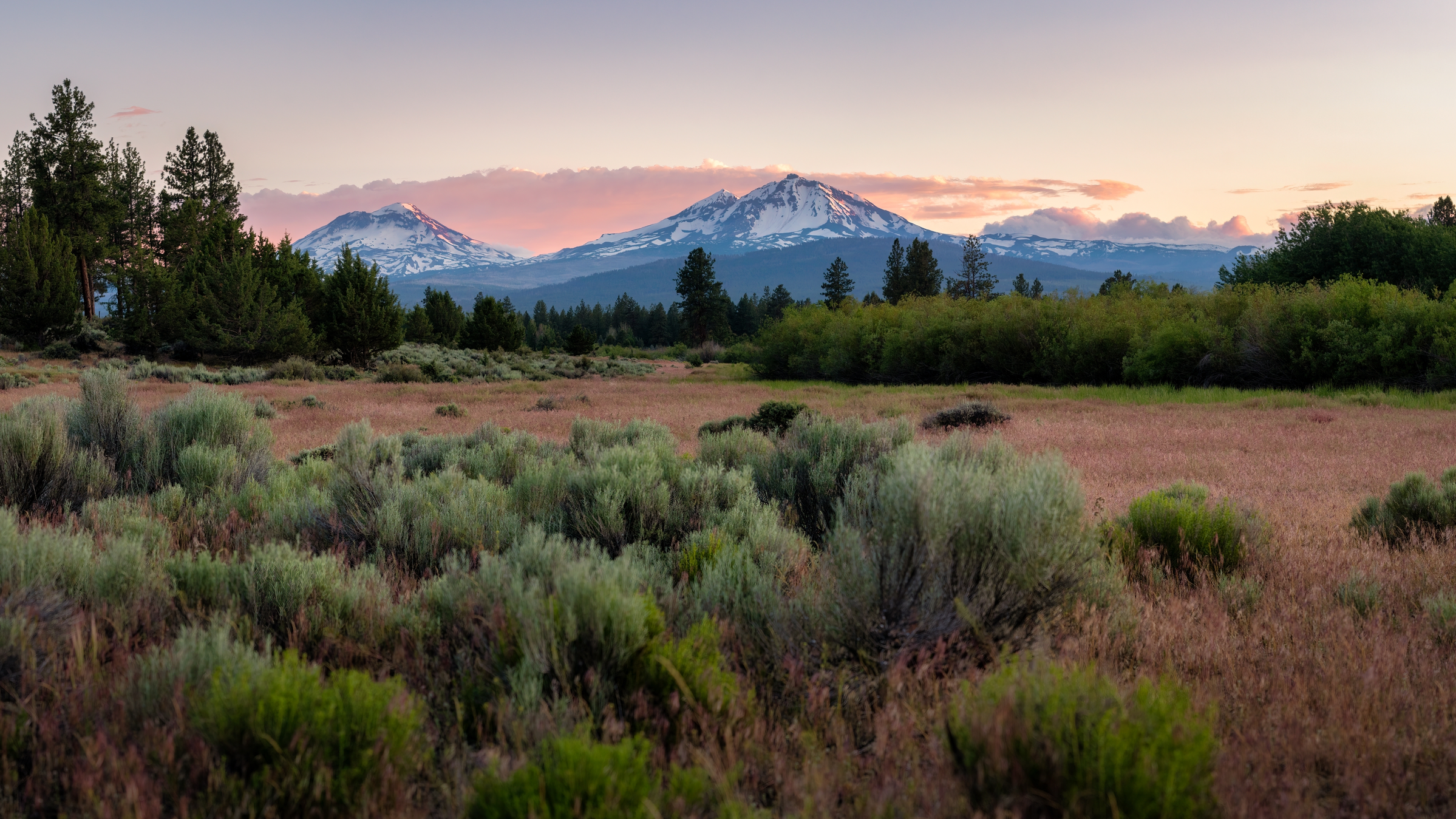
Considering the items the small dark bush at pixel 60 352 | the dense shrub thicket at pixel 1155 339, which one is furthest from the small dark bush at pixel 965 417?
the small dark bush at pixel 60 352

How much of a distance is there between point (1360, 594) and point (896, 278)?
69571 mm

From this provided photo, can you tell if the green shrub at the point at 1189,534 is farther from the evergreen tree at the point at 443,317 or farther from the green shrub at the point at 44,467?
the evergreen tree at the point at 443,317

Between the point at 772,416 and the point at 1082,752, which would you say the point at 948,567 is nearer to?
the point at 1082,752

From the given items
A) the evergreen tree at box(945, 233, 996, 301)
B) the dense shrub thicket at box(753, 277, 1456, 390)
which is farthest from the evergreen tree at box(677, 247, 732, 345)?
the dense shrub thicket at box(753, 277, 1456, 390)

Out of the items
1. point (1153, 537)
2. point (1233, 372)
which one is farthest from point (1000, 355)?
point (1153, 537)

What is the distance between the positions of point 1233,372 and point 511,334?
164 ft

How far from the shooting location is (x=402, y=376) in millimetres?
27016

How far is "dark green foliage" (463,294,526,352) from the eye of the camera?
57625 mm

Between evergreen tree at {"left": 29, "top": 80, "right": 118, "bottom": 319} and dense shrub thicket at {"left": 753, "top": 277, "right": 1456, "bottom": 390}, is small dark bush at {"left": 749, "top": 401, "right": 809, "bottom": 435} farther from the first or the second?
evergreen tree at {"left": 29, "top": 80, "right": 118, "bottom": 319}

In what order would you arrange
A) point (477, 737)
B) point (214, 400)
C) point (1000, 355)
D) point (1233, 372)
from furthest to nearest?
point (1000, 355)
point (1233, 372)
point (214, 400)
point (477, 737)

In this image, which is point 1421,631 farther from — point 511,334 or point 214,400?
point 511,334

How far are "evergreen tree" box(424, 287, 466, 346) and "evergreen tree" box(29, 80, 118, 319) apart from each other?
21121 millimetres

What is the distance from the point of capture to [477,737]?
226 cm

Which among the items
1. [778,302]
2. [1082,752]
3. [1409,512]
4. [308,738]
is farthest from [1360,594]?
[778,302]
